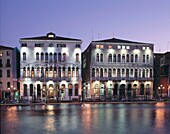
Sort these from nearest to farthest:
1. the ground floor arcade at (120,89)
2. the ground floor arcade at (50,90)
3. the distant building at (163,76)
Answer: the ground floor arcade at (50,90) < the ground floor arcade at (120,89) < the distant building at (163,76)

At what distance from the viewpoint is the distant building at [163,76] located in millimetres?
74688

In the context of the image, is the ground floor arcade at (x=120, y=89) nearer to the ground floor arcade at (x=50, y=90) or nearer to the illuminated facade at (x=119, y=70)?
the illuminated facade at (x=119, y=70)

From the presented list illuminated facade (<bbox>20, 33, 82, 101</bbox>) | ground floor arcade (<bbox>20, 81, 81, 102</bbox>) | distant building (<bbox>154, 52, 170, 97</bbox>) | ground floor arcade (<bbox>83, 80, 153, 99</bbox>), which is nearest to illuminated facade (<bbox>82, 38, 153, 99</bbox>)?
ground floor arcade (<bbox>83, 80, 153, 99</bbox>)

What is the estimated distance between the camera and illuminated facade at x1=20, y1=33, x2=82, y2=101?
65375 millimetres

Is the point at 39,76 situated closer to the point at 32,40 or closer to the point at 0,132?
the point at 32,40

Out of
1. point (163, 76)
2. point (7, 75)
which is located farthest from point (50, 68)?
point (163, 76)

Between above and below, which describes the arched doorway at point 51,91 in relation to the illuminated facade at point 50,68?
below

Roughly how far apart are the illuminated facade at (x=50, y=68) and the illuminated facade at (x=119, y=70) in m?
4.02

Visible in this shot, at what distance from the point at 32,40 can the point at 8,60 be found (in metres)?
6.51

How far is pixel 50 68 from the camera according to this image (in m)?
66.1

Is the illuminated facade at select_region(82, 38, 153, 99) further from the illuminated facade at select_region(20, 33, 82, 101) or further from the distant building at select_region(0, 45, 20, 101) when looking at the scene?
the distant building at select_region(0, 45, 20, 101)

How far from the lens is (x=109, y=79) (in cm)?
6869

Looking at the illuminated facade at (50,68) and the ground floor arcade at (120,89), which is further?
the ground floor arcade at (120,89)

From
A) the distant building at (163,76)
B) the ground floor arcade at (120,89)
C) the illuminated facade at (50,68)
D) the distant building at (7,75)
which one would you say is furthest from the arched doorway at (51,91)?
the distant building at (163,76)
